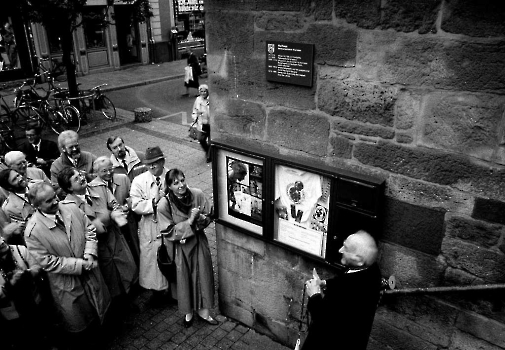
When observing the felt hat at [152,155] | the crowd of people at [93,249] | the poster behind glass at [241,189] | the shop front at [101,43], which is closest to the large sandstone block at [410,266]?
the poster behind glass at [241,189]

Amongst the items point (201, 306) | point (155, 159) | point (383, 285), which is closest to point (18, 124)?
point (155, 159)

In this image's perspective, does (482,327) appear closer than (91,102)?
Yes

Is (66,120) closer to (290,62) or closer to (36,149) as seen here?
(36,149)

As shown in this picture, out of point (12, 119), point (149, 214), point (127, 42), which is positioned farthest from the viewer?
point (127, 42)

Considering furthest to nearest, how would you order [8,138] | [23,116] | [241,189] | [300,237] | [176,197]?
[23,116], [8,138], [176,197], [241,189], [300,237]

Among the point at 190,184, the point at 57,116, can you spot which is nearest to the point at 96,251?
the point at 190,184

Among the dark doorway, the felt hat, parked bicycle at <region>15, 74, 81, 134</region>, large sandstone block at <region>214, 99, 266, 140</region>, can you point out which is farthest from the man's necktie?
the dark doorway

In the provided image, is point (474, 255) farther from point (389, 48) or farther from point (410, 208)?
point (389, 48)

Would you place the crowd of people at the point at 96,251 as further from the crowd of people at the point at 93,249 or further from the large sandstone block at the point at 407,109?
the large sandstone block at the point at 407,109

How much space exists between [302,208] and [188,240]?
1467 mm

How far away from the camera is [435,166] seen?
3006 mm

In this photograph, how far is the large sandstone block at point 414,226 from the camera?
10.3 ft

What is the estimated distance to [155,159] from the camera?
16.4 ft

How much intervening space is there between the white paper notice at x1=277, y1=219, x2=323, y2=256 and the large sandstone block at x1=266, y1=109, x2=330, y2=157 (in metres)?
0.72
